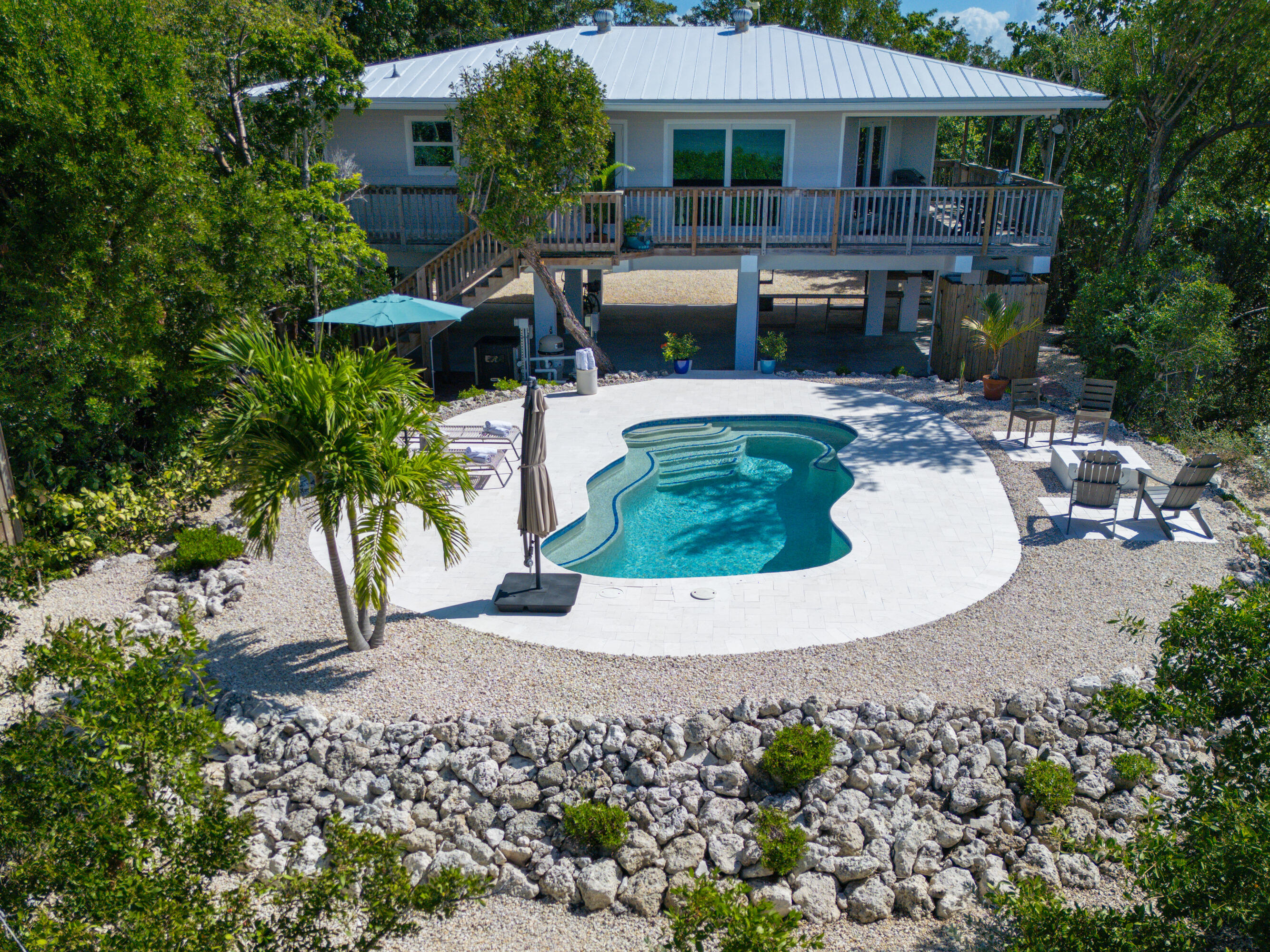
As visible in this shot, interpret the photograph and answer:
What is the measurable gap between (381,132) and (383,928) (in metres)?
19.9

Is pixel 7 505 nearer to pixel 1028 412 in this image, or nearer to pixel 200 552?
pixel 200 552

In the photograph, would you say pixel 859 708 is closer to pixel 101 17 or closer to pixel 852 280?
pixel 101 17

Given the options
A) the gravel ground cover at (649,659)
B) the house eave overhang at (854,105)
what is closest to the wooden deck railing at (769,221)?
the house eave overhang at (854,105)

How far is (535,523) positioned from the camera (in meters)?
9.65

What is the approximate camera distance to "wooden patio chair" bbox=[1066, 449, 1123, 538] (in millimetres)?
11461

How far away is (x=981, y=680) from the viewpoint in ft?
28.2

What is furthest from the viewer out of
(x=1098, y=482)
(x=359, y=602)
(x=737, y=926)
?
(x=1098, y=482)

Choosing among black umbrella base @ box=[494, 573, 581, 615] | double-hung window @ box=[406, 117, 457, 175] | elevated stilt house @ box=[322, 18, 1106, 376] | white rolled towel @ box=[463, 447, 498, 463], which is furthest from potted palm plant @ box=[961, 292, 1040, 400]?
double-hung window @ box=[406, 117, 457, 175]

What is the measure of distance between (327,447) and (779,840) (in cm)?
495

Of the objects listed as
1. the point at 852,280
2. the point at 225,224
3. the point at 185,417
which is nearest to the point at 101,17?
the point at 225,224

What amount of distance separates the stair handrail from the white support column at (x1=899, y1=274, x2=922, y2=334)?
11.4m

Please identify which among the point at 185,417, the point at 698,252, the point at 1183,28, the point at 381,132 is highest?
the point at 1183,28

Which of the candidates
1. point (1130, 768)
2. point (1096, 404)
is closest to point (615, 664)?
point (1130, 768)

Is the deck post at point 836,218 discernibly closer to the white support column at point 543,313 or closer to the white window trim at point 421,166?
the white support column at point 543,313
